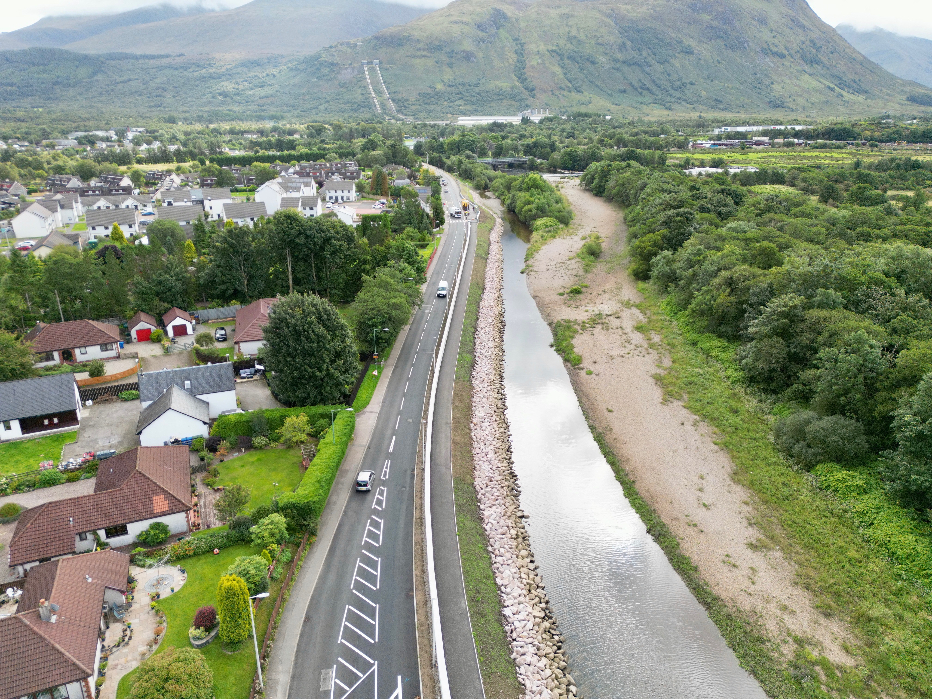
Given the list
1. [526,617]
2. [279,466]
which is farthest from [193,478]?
[526,617]

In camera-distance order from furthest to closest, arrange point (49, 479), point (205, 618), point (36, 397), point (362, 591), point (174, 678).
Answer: point (36, 397), point (49, 479), point (362, 591), point (205, 618), point (174, 678)

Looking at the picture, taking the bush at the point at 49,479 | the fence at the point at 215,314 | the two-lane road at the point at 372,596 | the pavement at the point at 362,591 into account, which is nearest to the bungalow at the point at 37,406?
the bush at the point at 49,479

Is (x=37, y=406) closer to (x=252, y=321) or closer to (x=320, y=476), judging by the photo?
(x=252, y=321)

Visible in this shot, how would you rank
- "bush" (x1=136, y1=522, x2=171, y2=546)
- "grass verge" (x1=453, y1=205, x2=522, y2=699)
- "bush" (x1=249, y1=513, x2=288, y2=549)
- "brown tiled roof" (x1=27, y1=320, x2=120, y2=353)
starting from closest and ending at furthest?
"grass verge" (x1=453, y1=205, x2=522, y2=699) → "bush" (x1=249, y1=513, x2=288, y2=549) → "bush" (x1=136, y1=522, x2=171, y2=546) → "brown tiled roof" (x1=27, y1=320, x2=120, y2=353)

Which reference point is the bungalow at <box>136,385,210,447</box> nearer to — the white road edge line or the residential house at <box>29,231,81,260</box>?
the white road edge line

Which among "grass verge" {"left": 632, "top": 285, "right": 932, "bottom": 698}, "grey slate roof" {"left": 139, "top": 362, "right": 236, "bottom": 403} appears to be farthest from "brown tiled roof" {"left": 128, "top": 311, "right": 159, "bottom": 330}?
"grass verge" {"left": 632, "top": 285, "right": 932, "bottom": 698}

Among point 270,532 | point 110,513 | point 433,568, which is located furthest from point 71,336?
point 433,568

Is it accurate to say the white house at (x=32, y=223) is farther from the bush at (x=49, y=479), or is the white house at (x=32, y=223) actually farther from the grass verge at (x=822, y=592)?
the grass verge at (x=822, y=592)
